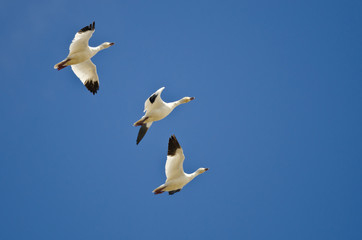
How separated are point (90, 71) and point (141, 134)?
2681 millimetres

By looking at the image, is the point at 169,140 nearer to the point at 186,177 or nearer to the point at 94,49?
the point at 186,177

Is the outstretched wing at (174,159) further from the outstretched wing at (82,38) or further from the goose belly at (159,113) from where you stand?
the outstretched wing at (82,38)

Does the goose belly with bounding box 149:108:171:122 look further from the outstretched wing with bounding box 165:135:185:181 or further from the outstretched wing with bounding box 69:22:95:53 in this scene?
the outstretched wing with bounding box 69:22:95:53

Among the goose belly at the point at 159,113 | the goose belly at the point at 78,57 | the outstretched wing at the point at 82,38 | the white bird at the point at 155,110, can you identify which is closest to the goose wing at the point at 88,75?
the goose belly at the point at 78,57

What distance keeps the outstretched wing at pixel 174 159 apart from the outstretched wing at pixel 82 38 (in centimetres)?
356

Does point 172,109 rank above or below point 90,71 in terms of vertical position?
below

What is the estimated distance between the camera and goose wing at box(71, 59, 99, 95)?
15516 mm

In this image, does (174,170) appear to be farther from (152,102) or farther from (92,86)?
A: (92,86)

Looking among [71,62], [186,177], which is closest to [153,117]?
→ [186,177]

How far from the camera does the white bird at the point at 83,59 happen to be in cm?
1380

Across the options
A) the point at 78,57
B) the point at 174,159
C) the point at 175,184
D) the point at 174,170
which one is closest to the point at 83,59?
the point at 78,57

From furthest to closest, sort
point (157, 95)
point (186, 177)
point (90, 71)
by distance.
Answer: point (90, 71) < point (186, 177) < point (157, 95)

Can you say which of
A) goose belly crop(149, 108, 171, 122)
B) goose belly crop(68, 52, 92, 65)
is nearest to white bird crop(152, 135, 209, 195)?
goose belly crop(149, 108, 171, 122)

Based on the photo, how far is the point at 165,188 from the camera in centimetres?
1386
